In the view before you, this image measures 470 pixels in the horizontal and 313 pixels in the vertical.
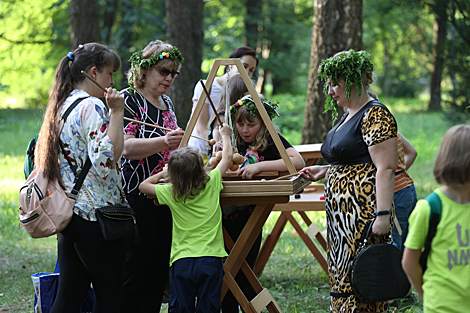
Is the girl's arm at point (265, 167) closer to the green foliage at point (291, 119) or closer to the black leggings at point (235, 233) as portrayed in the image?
the black leggings at point (235, 233)

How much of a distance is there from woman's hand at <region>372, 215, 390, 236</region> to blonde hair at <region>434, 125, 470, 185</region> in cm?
79

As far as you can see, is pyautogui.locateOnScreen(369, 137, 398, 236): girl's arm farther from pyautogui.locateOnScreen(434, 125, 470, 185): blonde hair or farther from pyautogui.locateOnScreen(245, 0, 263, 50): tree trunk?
pyautogui.locateOnScreen(245, 0, 263, 50): tree trunk

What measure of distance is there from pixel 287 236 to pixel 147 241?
388cm

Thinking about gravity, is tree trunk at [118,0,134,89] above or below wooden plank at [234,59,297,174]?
above

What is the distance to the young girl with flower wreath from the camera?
3262mm

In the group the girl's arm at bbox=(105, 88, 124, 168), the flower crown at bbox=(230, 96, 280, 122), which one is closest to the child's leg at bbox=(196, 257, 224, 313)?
the girl's arm at bbox=(105, 88, 124, 168)

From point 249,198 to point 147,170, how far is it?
734 mm

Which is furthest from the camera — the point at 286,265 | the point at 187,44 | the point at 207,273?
the point at 187,44

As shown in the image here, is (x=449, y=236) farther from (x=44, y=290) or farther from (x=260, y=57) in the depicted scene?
(x=260, y=57)

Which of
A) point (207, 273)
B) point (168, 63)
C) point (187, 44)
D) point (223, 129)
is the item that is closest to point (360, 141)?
point (223, 129)

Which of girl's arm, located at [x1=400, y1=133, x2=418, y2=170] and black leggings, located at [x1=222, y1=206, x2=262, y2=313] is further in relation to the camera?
girl's arm, located at [x1=400, y1=133, x2=418, y2=170]

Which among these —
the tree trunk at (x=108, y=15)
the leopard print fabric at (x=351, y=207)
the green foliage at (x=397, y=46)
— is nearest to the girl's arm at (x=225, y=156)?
the leopard print fabric at (x=351, y=207)

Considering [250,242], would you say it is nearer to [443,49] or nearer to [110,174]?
[110,174]

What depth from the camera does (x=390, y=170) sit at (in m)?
2.68
